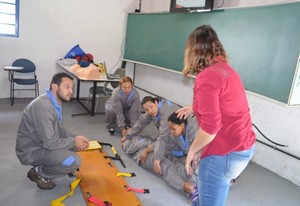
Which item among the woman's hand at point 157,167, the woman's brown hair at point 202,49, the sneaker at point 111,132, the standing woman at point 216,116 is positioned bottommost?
the sneaker at point 111,132

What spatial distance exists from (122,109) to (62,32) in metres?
2.53

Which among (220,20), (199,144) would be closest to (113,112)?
(220,20)

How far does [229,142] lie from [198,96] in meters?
0.29

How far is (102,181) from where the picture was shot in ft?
8.00

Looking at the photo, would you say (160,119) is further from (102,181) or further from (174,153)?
(102,181)

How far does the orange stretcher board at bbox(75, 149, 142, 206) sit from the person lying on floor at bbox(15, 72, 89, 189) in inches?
10.2

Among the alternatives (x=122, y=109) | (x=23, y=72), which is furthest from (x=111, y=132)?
(x=23, y=72)

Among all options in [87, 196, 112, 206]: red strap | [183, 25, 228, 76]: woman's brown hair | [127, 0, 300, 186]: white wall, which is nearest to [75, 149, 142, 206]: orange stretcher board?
[87, 196, 112, 206]: red strap

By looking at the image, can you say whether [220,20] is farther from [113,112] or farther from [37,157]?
[37,157]

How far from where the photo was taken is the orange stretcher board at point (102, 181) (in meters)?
2.19

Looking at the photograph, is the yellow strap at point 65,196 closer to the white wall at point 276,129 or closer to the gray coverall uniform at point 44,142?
the gray coverall uniform at point 44,142

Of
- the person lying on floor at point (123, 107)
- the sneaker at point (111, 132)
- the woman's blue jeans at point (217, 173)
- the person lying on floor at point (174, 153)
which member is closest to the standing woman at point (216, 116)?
the woman's blue jeans at point (217, 173)

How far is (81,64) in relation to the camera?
16.3 ft

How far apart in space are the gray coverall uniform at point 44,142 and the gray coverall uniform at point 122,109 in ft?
4.49
